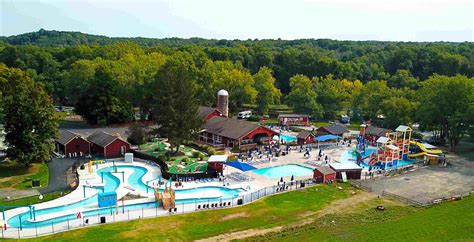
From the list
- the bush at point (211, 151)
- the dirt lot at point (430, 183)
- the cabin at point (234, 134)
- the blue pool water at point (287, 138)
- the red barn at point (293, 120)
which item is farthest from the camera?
the red barn at point (293, 120)

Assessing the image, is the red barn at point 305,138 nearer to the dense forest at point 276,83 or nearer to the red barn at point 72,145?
the dense forest at point 276,83

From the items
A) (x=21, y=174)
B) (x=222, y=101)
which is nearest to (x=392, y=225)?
(x=21, y=174)

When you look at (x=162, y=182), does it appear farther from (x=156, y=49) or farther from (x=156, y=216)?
(x=156, y=49)

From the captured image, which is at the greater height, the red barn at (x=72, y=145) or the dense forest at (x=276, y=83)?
the dense forest at (x=276, y=83)

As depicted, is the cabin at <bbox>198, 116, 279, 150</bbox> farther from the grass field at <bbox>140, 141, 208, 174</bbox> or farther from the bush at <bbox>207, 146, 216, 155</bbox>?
the grass field at <bbox>140, 141, 208, 174</bbox>

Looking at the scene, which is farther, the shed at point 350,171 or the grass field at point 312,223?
the shed at point 350,171

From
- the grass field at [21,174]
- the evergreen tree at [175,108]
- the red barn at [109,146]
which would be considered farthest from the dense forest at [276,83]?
the grass field at [21,174]

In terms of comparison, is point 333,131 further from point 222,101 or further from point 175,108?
point 175,108

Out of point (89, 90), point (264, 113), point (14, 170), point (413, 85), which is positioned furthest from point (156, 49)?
point (14, 170)
